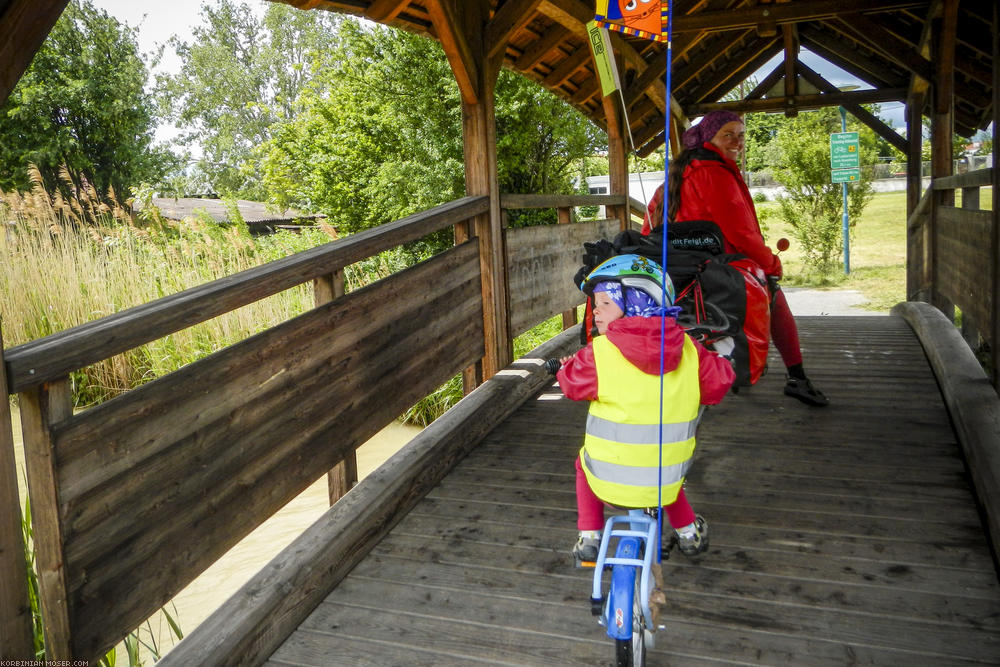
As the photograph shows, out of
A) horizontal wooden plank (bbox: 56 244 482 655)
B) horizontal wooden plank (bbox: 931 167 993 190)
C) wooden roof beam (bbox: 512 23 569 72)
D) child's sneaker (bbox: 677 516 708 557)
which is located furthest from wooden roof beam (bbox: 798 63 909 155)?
child's sneaker (bbox: 677 516 708 557)

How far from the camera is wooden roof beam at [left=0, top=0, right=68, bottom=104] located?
1635 mm

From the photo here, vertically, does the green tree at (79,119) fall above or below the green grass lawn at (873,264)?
above

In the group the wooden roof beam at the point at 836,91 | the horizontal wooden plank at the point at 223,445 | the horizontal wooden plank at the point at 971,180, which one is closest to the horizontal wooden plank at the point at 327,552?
the horizontal wooden plank at the point at 223,445

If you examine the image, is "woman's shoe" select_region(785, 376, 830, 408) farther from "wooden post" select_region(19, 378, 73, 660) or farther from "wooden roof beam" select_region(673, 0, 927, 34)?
"wooden roof beam" select_region(673, 0, 927, 34)

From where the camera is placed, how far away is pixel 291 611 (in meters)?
2.33

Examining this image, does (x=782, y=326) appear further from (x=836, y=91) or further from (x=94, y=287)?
(x=836, y=91)

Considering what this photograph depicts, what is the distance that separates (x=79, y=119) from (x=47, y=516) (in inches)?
1036

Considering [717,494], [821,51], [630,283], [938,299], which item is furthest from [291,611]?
[821,51]

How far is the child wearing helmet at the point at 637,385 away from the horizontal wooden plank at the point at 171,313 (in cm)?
98

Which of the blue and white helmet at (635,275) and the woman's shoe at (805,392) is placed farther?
the woman's shoe at (805,392)

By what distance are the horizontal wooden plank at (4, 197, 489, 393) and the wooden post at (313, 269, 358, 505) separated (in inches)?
2.4

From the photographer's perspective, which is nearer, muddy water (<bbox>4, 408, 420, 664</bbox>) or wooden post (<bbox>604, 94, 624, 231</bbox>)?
muddy water (<bbox>4, 408, 420, 664</bbox>)

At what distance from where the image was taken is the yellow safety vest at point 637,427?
2064 millimetres

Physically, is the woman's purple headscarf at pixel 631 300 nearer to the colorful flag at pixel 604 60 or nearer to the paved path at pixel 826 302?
the colorful flag at pixel 604 60
